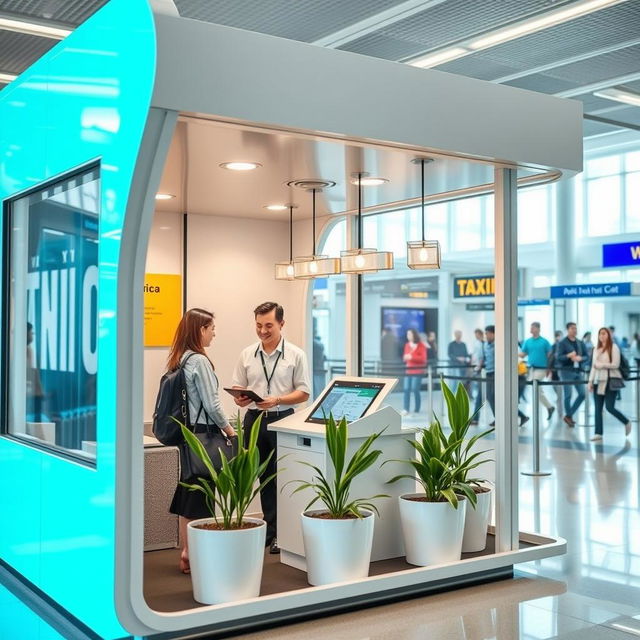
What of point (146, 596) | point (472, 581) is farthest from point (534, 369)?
point (146, 596)

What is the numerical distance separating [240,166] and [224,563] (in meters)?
2.28

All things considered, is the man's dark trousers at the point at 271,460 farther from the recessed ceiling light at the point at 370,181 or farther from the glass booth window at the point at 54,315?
the recessed ceiling light at the point at 370,181

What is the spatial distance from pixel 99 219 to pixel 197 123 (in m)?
0.63

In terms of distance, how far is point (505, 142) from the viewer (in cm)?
501

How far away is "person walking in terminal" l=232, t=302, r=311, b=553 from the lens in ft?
19.3

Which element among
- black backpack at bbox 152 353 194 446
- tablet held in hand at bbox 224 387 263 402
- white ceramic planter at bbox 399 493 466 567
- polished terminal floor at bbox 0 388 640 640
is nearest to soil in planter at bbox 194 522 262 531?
polished terminal floor at bbox 0 388 640 640

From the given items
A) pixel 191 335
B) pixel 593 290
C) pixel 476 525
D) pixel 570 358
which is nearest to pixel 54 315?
pixel 191 335

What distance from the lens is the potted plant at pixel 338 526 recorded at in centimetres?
463

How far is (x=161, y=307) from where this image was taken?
730 cm

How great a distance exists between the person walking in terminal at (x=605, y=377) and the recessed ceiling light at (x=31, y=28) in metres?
7.49

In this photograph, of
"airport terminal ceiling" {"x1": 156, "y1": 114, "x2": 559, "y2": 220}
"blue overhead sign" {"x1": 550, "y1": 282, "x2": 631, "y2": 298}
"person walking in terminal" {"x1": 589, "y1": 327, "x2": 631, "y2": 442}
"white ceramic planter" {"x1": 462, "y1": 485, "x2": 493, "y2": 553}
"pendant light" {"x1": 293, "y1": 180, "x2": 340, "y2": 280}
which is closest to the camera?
"airport terminal ceiling" {"x1": 156, "y1": 114, "x2": 559, "y2": 220}

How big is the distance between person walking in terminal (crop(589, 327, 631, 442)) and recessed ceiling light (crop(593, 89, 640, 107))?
9.58 ft

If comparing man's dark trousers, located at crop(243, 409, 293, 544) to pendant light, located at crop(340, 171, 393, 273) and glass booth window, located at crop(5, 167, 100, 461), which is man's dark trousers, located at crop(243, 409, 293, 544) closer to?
pendant light, located at crop(340, 171, 393, 273)

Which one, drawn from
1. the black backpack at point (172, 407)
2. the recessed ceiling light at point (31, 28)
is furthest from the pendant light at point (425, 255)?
the recessed ceiling light at point (31, 28)
